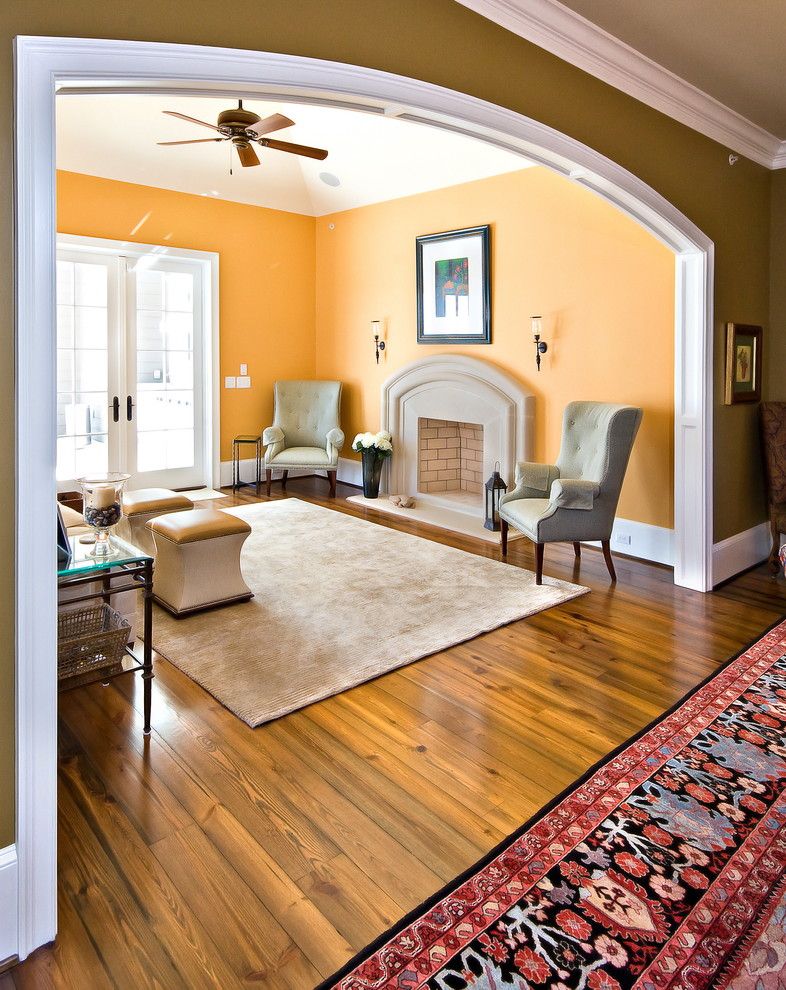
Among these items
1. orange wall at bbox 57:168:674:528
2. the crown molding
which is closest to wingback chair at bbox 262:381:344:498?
orange wall at bbox 57:168:674:528

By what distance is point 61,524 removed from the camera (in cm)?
239

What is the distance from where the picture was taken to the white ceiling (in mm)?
5648

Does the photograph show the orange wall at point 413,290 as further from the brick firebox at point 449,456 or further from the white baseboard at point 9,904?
the white baseboard at point 9,904

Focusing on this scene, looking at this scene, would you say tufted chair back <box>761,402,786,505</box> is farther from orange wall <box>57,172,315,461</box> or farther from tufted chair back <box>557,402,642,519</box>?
orange wall <box>57,172,315,461</box>

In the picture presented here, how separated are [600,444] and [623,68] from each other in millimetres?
2184

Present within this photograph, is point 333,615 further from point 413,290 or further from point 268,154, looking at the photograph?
point 268,154

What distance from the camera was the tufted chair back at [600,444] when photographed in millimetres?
4367

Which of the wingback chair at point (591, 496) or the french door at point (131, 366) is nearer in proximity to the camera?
the wingback chair at point (591, 496)

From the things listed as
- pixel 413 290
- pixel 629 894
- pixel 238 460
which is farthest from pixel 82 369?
pixel 629 894

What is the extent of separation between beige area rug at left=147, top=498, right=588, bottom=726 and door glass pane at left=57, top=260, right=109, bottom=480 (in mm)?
2150

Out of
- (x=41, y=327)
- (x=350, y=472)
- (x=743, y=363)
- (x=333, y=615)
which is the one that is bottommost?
(x=333, y=615)

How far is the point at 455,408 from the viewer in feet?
20.4

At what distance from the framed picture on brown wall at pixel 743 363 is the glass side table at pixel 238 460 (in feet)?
15.1

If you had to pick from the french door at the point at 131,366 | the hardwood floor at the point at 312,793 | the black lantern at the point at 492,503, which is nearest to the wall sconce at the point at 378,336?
the french door at the point at 131,366
